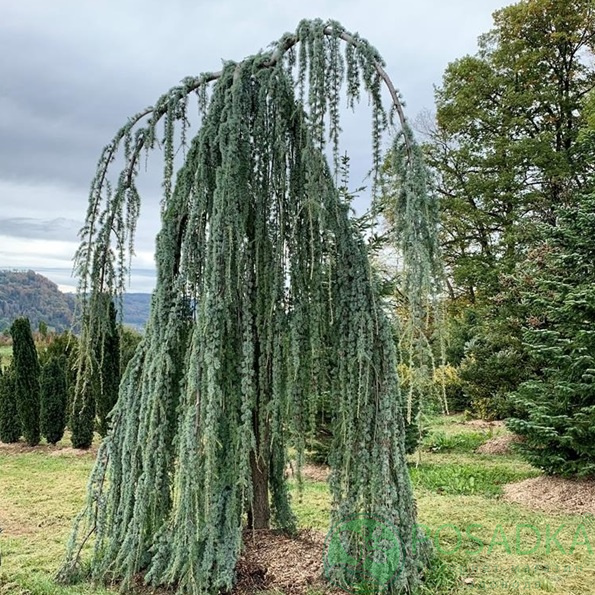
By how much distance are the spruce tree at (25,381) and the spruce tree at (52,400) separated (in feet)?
0.60

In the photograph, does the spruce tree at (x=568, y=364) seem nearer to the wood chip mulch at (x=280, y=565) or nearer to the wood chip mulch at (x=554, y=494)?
the wood chip mulch at (x=554, y=494)

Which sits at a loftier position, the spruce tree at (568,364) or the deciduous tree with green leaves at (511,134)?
the deciduous tree with green leaves at (511,134)

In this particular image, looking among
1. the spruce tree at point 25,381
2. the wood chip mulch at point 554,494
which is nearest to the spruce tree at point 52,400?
the spruce tree at point 25,381

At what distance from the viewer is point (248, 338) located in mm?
2865

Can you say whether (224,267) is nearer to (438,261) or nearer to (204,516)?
(438,261)

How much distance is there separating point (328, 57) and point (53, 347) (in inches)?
394

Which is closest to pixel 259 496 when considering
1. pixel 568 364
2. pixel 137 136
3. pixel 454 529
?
pixel 454 529

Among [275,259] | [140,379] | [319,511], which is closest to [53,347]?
[319,511]

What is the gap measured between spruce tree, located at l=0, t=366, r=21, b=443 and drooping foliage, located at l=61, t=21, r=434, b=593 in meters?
7.36

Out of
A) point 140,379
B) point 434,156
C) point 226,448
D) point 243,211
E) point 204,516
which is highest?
point 434,156

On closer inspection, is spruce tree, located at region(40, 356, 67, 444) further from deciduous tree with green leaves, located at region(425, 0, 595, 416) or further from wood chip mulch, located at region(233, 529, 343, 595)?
deciduous tree with green leaves, located at region(425, 0, 595, 416)

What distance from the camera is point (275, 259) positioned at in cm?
294

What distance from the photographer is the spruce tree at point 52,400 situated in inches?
355

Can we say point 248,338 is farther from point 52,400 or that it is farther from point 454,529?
point 52,400
